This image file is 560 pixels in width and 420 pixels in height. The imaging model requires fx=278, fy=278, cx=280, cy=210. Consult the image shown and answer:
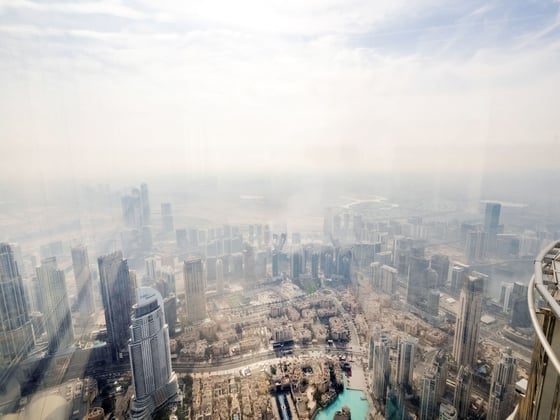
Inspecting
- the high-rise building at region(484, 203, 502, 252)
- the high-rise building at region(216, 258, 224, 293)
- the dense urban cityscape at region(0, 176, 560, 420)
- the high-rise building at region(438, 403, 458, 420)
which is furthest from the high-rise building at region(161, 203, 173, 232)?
the high-rise building at region(484, 203, 502, 252)

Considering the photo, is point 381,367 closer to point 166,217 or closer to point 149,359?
point 149,359

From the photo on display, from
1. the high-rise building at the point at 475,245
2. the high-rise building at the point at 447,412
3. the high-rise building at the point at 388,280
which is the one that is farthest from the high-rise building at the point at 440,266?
the high-rise building at the point at 447,412

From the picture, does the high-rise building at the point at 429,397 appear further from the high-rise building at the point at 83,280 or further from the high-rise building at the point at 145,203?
the high-rise building at the point at 145,203

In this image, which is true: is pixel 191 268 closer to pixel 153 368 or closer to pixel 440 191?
pixel 153 368

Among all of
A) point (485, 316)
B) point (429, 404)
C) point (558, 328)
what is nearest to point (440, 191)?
point (485, 316)

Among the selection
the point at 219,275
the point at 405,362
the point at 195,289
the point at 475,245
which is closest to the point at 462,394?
the point at 405,362

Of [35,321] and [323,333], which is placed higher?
[35,321]
